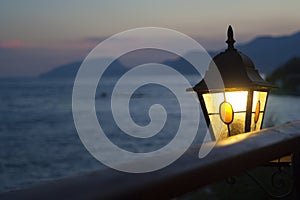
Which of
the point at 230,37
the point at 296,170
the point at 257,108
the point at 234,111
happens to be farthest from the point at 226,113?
the point at 296,170

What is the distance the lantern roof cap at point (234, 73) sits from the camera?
8.41 feet

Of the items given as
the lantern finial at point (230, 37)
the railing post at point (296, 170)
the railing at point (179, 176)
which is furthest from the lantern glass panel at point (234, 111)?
the railing at point (179, 176)

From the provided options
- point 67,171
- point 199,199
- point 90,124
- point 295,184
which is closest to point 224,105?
point 295,184

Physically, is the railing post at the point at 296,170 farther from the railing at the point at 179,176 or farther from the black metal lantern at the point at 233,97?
the black metal lantern at the point at 233,97

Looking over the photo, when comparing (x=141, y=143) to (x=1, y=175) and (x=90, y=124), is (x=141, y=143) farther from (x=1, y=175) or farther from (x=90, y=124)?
(x=90, y=124)

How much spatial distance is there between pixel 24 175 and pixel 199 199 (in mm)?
15860

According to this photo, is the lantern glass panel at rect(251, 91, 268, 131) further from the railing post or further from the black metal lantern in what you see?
the railing post

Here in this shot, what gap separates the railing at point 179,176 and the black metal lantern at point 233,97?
40.2 inches

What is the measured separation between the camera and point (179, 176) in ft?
3.11

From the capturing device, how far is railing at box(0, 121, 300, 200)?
28.7 inches

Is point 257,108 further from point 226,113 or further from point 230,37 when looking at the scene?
point 230,37

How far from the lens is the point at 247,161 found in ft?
4.05

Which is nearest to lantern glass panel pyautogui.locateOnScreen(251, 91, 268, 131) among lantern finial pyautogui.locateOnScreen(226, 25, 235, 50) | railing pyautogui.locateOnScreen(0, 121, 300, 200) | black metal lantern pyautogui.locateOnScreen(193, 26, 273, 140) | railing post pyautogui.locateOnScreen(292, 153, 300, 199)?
black metal lantern pyautogui.locateOnScreen(193, 26, 273, 140)

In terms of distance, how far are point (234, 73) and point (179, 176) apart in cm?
174
